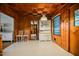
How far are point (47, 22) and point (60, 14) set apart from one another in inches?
76.8

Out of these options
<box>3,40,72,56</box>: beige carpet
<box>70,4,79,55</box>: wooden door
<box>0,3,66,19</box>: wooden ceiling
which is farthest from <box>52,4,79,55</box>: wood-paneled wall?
<box>0,3,66,19</box>: wooden ceiling

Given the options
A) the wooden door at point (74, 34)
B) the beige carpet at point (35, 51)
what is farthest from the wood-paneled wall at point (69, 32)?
the beige carpet at point (35, 51)

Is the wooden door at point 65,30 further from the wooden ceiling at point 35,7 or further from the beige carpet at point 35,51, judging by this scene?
the wooden ceiling at point 35,7

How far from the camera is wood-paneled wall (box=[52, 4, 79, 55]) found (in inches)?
187

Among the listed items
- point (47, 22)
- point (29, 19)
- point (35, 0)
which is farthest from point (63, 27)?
point (29, 19)

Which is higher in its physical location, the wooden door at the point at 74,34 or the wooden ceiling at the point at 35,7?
the wooden ceiling at the point at 35,7

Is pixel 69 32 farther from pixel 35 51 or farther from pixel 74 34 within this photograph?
pixel 35 51

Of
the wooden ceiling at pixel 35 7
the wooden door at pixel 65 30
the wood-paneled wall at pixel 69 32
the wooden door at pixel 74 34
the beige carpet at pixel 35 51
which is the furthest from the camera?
the wooden ceiling at pixel 35 7

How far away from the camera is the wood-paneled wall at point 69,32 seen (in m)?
4.74

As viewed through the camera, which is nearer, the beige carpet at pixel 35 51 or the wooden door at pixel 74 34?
the wooden door at pixel 74 34

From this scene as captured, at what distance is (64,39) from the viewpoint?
602 cm

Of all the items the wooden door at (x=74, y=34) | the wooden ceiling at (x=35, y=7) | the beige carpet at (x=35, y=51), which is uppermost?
the wooden ceiling at (x=35, y=7)

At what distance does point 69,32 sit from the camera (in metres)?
5.40

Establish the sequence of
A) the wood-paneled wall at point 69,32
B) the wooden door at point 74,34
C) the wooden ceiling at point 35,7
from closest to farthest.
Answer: the wooden door at point 74,34 → the wood-paneled wall at point 69,32 → the wooden ceiling at point 35,7
